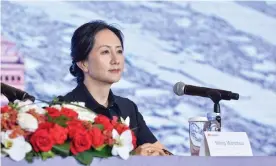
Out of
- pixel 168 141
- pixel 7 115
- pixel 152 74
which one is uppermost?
pixel 7 115

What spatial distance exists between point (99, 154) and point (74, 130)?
89 millimetres

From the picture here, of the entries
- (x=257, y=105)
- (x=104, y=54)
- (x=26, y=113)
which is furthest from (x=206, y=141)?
(x=257, y=105)

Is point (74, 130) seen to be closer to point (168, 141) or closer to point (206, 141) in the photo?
point (206, 141)

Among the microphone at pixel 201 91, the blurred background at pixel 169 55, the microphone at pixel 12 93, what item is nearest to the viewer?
the microphone at pixel 12 93

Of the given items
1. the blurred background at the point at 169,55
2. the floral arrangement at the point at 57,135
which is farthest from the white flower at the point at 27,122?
the blurred background at the point at 169,55

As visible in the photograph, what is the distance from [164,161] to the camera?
174cm

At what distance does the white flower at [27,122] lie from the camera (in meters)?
1.62

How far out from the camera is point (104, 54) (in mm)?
2648

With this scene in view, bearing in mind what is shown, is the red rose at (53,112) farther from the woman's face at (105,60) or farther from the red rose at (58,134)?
the woman's face at (105,60)

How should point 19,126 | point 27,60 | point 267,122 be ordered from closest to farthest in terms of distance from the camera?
point 19,126
point 27,60
point 267,122

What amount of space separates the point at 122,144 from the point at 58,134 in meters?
0.18

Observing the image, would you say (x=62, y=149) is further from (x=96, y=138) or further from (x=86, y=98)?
(x=86, y=98)

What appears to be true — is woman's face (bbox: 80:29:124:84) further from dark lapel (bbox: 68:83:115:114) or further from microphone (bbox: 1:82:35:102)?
microphone (bbox: 1:82:35:102)

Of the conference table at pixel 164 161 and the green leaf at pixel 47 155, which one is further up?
the green leaf at pixel 47 155
